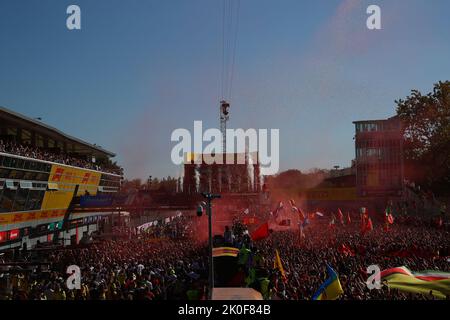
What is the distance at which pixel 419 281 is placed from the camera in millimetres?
14641

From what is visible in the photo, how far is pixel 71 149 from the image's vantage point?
55.0 meters

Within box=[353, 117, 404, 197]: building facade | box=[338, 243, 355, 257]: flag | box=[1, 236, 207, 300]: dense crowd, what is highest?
box=[353, 117, 404, 197]: building facade

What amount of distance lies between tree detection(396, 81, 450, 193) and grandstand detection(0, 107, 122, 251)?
37.1m

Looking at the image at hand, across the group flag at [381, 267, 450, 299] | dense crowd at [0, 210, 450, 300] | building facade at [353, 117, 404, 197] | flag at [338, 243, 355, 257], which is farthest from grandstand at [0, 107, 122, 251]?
building facade at [353, 117, 404, 197]

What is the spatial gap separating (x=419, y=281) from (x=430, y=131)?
143ft

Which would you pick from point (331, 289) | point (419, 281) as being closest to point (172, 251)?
point (419, 281)

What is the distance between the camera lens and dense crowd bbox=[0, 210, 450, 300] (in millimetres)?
13031

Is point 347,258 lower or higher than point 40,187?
lower

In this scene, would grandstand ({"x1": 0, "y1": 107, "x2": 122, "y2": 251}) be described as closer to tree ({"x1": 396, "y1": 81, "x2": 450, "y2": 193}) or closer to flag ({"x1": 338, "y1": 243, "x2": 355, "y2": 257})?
flag ({"x1": 338, "y1": 243, "x2": 355, "y2": 257})

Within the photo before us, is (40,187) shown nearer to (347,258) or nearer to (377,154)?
(347,258)

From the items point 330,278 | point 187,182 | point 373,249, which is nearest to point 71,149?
point 187,182

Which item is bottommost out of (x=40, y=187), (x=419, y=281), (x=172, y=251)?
(x=172, y=251)

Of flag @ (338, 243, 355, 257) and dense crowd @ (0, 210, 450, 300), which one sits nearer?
dense crowd @ (0, 210, 450, 300)

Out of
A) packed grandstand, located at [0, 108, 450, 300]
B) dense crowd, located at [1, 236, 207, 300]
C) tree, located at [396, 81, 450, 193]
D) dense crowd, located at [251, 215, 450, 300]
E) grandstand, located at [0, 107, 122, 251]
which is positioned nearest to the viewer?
dense crowd, located at [251, 215, 450, 300]
